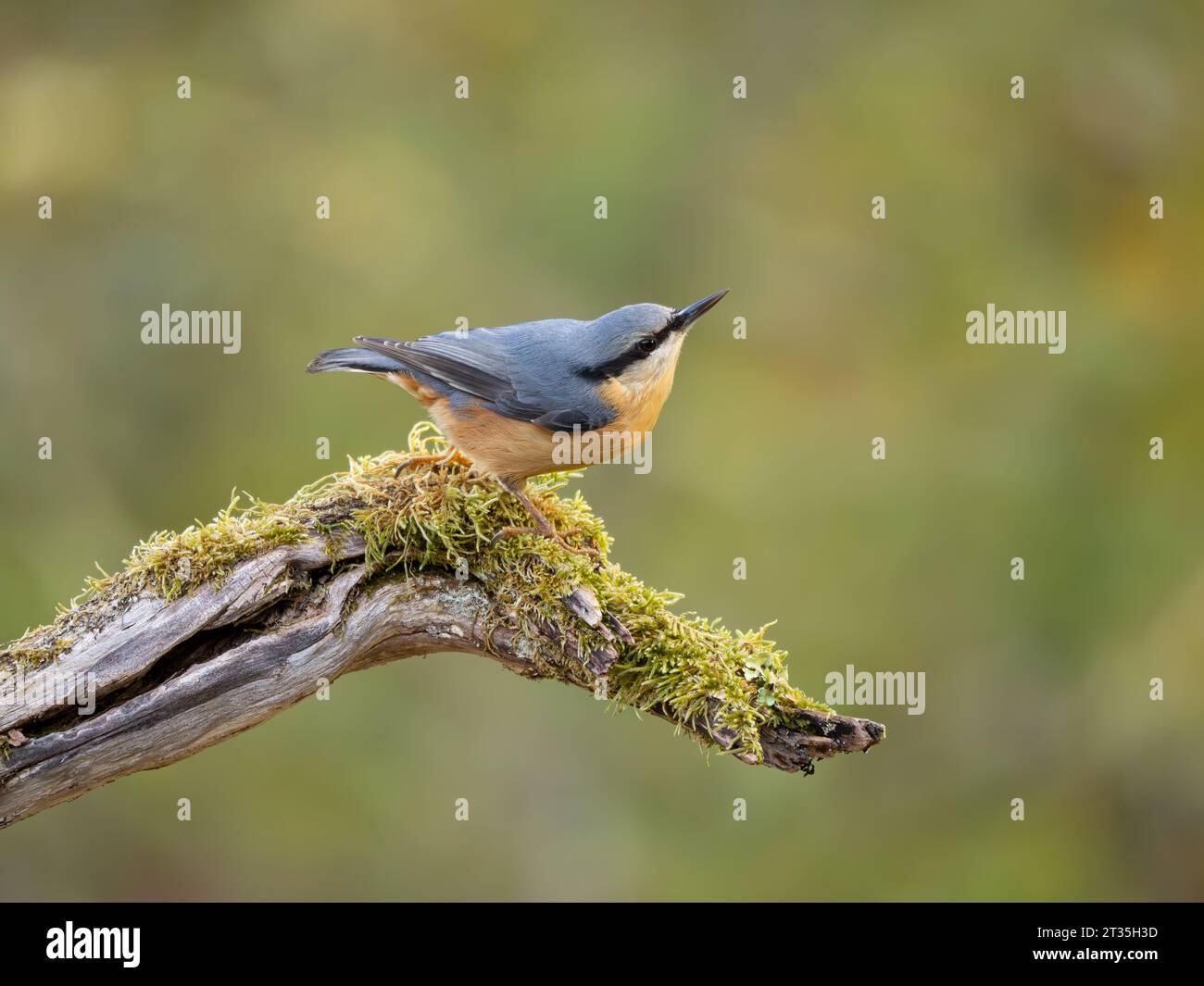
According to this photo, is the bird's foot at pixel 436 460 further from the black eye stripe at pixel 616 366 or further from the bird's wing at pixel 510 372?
the black eye stripe at pixel 616 366

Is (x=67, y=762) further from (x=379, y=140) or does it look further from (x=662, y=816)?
(x=379, y=140)

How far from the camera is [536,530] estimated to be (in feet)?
13.4

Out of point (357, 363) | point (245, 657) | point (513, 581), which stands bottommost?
point (245, 657)

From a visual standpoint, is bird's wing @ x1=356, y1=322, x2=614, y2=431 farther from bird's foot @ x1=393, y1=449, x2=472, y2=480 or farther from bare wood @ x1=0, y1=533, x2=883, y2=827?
bare wood @ x1=0, y1=533, x2=883, y2=827

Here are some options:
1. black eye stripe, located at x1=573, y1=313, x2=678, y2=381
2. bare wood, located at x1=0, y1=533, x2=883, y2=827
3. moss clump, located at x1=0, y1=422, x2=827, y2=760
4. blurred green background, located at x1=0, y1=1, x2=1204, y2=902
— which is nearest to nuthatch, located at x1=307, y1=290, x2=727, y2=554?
black eye stripe, located at x1=573, y1=313, x2=678, y2=381

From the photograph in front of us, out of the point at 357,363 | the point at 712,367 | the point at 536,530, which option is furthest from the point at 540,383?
the point at 712,367

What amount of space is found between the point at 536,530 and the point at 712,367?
11.6ft

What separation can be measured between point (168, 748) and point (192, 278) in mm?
3848

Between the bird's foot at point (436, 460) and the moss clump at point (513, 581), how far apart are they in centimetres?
17

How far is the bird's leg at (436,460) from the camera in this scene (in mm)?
4336

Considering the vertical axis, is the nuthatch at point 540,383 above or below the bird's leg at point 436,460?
above

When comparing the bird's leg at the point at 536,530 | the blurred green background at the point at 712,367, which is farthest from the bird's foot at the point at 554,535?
the blurred green background at the point at 712,367

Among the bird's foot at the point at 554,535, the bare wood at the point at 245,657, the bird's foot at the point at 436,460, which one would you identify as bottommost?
the bare wood at the point at 245,657

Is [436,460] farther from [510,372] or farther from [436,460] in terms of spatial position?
[510,372]
